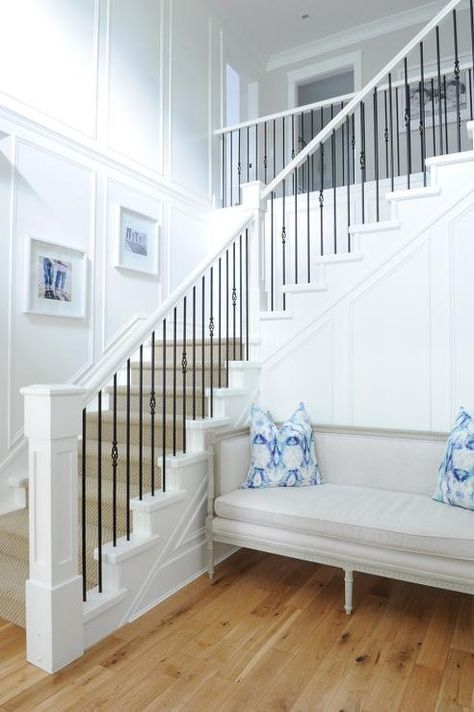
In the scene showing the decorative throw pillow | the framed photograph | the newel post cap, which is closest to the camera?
the newel post cap

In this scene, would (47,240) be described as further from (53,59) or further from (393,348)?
(393,348)

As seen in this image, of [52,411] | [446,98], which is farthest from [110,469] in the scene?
[446,98]

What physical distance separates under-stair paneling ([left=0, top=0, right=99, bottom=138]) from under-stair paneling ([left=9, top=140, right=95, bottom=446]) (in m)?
0.33

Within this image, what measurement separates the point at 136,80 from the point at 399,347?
10.5ft

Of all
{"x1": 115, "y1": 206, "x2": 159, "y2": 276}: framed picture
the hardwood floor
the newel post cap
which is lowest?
the hardwood floor

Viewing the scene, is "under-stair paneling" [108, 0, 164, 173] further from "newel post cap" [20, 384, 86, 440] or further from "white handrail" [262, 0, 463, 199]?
"newel post cap" [20, 384, 86, 440]

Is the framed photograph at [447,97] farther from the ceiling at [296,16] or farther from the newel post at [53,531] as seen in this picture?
the newel post at [53,531]

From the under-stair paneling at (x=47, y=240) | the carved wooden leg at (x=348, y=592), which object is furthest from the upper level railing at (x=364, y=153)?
the carved wooden leg at (x=348, y=592)

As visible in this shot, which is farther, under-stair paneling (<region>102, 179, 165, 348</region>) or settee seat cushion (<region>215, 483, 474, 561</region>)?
under-stair paneling (<region>102, 179, 165, 348</region>)

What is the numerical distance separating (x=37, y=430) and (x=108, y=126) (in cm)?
296

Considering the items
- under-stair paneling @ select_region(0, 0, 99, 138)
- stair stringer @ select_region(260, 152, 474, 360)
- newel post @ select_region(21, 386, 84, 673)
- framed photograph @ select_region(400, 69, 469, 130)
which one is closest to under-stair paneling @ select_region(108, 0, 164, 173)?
under-stair paneling @ select_region(0, 0, 99, 138)

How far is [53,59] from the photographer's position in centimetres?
355

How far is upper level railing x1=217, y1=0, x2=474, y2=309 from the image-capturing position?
3845 millimetres

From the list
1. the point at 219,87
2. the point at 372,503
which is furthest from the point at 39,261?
the point at 219,87
